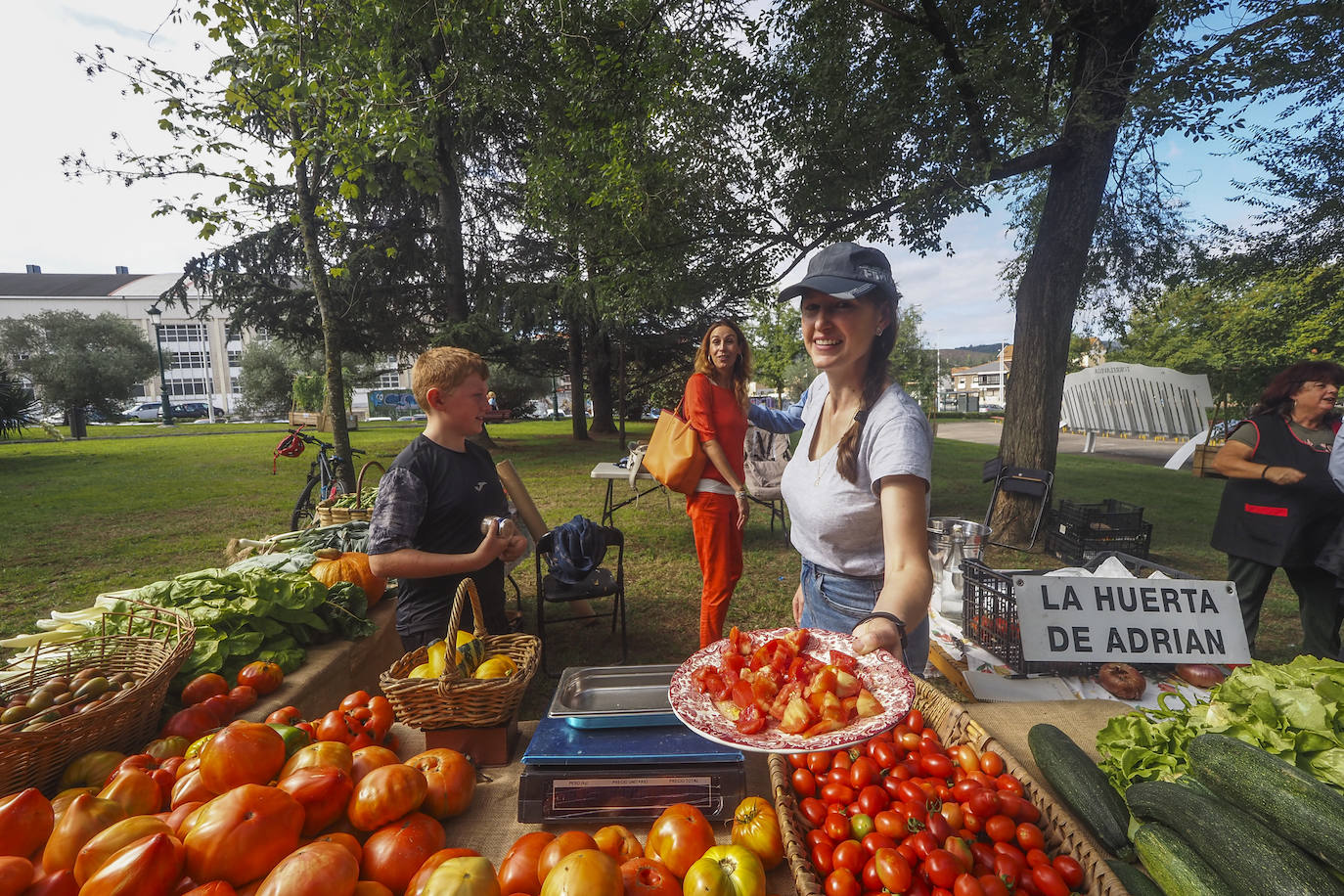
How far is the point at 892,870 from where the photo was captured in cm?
130

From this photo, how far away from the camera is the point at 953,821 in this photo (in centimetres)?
A: 150

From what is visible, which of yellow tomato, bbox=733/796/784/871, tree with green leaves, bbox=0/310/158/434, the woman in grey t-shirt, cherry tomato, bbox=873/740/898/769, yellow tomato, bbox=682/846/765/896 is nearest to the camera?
yellow tomato, bbox=682/846/765/896

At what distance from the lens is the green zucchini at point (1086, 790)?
1641mm

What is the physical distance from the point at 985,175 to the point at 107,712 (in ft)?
25.6

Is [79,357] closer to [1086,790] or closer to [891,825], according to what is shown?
[891,825]

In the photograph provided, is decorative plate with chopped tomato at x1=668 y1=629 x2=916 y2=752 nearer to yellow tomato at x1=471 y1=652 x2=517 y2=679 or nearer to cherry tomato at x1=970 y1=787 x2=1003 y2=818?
cherry tomato at x1=970 y1=787 x2=1003 y2=818

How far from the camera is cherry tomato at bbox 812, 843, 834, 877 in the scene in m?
1.39

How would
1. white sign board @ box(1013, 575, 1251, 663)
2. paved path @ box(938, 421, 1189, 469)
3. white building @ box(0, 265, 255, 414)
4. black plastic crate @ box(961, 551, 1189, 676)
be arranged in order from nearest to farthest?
white sign board @ box(1013, 575, 1251, 663) < black plastic crate @ box(961, 551, 1189, 676) < paved path @ box(938, 421, 1189, 469) < white building @ box(0, 265, 255, 414)

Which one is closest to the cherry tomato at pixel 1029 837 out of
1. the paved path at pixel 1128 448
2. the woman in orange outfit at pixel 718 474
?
the woman in orange outfit at pixel 718 474

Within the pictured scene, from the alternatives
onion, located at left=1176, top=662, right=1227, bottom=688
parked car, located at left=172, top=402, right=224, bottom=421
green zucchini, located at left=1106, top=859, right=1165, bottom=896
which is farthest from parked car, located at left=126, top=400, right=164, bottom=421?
onion, located at left=1176, top=662, right=1227, bottom=688

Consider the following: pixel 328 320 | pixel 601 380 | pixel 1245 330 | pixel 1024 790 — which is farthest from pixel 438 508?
pixel 1245 330

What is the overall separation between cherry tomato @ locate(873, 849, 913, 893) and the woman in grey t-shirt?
18.5 inches

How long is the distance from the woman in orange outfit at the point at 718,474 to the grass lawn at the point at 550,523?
3.91 ft

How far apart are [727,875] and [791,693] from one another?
0.46 meters
